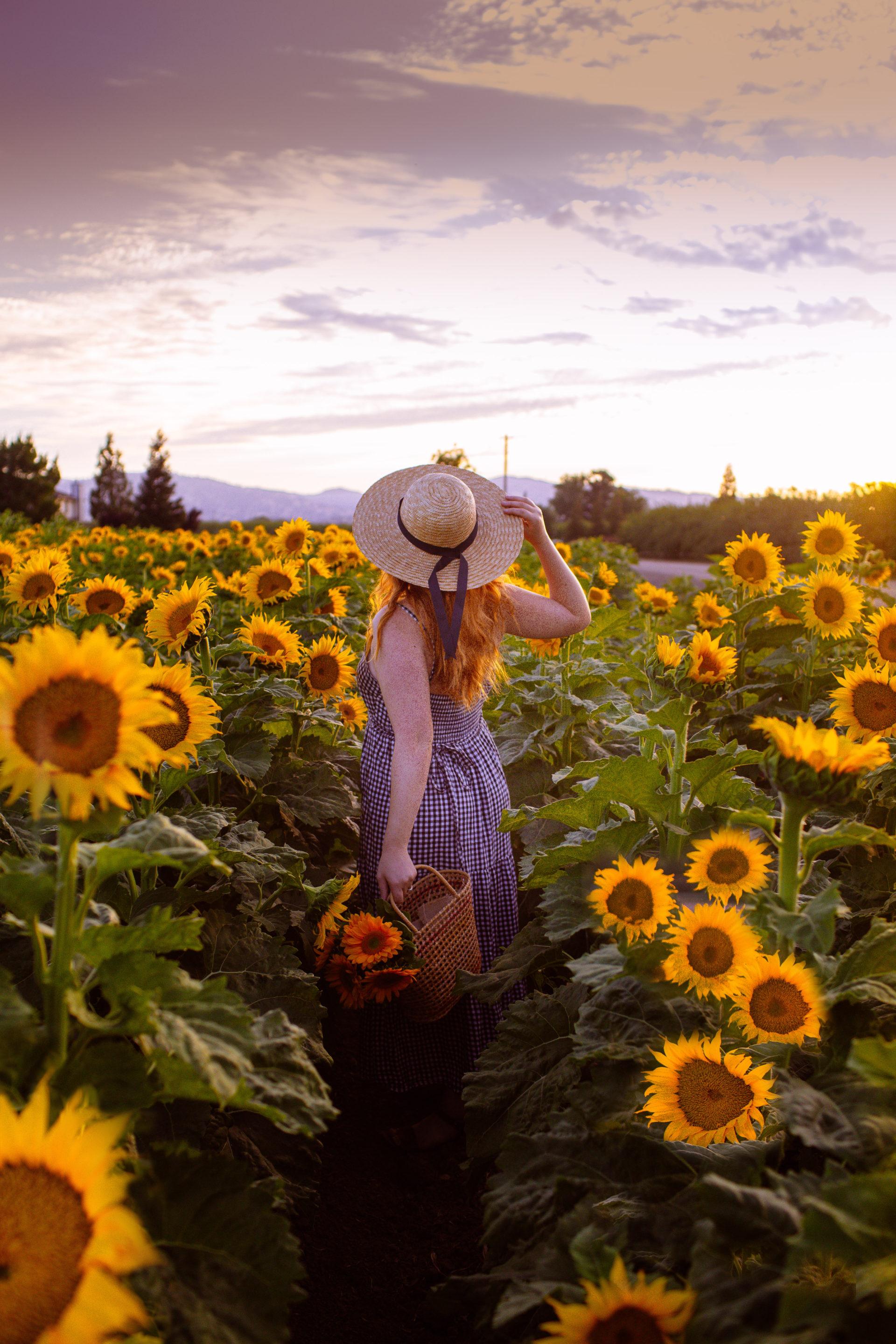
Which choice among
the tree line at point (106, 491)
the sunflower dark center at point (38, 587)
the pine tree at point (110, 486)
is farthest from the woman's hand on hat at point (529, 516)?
the pine tree at point (110, 486)

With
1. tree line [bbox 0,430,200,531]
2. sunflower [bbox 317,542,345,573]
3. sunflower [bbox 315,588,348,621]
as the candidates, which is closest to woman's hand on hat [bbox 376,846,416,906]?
sunflower [bbox 315,588,348,621]

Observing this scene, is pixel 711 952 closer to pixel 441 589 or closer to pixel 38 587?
pixel 441 589

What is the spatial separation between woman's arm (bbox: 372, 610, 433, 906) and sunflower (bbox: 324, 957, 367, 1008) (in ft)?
0.84

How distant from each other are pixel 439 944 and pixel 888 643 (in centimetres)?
159

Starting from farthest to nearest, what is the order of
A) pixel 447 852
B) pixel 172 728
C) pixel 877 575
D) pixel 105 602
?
pixel 877 575 < pixel 105 602 < pixel 447 852 < pixel 172 728

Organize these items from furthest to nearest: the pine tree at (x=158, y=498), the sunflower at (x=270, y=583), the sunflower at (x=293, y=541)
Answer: the pine tree at (x=158, y=498)
the sunflower at (x=293, y=541)
the sunflower at (x=270, y=583)

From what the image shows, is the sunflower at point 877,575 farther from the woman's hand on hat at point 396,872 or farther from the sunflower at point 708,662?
the woman's hand on hat at point 396,872

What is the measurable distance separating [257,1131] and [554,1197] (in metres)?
0.75

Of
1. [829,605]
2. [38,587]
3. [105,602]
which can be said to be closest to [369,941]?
[105,602]

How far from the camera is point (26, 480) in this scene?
44406mm

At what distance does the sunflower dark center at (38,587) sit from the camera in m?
3.69

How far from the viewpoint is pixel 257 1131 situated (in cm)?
203

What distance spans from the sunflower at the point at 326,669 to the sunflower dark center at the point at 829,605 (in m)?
1.85

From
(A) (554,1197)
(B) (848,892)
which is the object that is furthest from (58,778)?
(B) (848,892)
